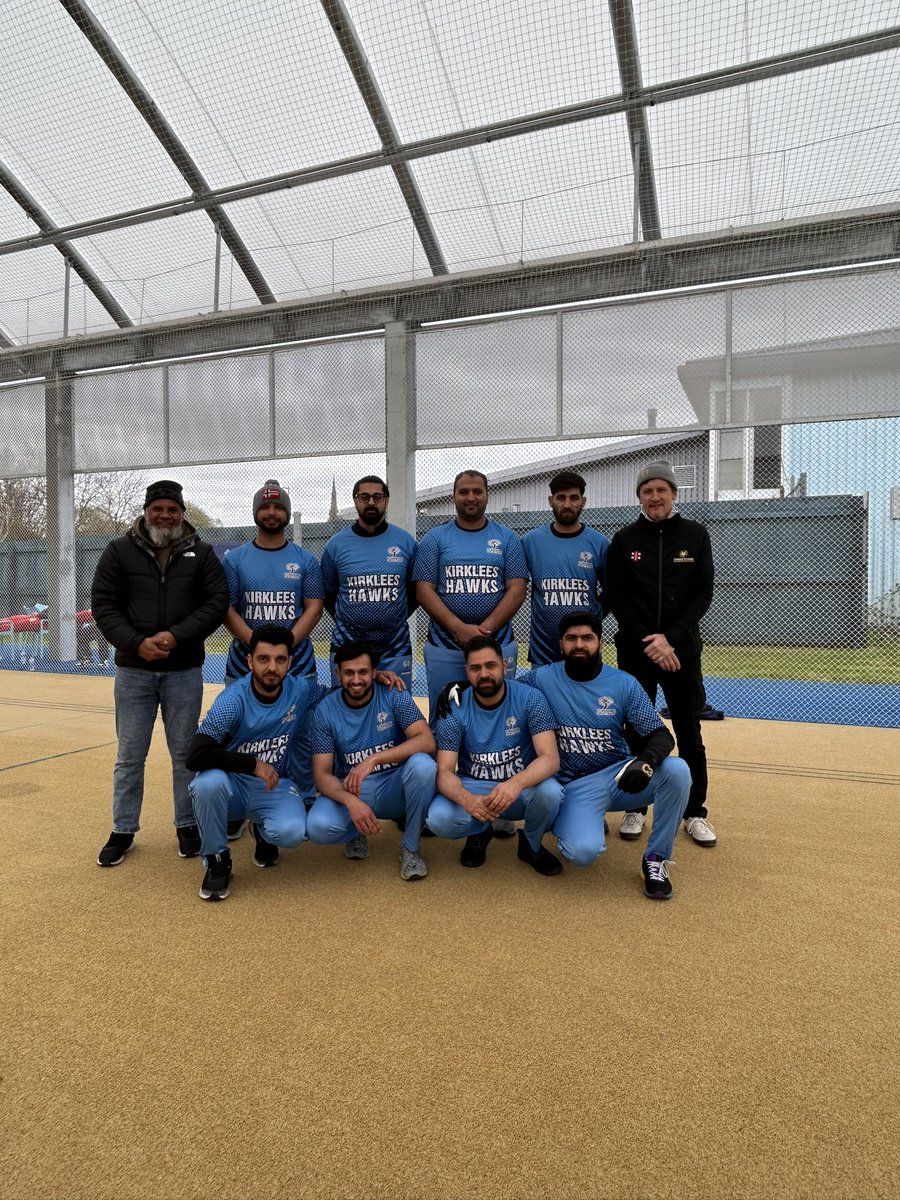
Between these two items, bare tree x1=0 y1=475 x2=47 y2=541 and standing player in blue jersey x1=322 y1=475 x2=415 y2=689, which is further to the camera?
bare tree x1=0 y1=475 x2=47 y2=541

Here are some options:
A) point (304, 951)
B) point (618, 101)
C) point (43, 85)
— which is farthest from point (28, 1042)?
point (43, 85)

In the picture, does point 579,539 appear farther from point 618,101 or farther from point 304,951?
point 618,101

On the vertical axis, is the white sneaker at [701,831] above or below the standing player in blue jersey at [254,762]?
below

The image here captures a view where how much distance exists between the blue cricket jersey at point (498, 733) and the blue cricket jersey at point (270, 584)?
3.26ft

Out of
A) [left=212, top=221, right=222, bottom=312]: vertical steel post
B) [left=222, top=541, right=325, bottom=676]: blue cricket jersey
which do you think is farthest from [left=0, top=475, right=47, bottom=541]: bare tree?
[left=222, top=541, right=325, bottom=676]: blue cricket jersey

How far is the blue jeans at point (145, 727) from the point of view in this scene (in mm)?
3301

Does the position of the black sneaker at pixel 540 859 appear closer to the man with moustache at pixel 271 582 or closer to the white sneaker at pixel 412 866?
the white sneaker at pixel 412 866

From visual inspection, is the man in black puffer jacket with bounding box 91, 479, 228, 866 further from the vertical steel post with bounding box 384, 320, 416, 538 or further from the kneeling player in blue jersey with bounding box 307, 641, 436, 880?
the vertical steel post with bounding box 384, 320, 416, 538

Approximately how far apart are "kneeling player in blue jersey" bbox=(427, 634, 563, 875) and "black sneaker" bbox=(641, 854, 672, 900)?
0.37 meters

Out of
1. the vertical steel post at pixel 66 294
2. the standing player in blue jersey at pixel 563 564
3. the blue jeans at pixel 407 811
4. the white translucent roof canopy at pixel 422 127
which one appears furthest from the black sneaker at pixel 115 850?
the vertical steel post at pixel 66 294

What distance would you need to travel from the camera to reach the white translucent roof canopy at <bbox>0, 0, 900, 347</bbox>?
5.69 meters

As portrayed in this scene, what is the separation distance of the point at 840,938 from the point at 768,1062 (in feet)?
2.76

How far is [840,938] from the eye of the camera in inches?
97.4

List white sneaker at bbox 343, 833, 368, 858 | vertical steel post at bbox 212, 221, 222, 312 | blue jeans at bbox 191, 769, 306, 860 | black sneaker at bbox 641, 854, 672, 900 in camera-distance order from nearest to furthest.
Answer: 1. black sneaker at bbox 641, 854, 672, 900
2. blue jeans at bbox 191, 769, 306, 860
3. white sneaker at bbox 343, 833, 368, 858
4. vertical steel post at bbox 212, 221, 222, 312
